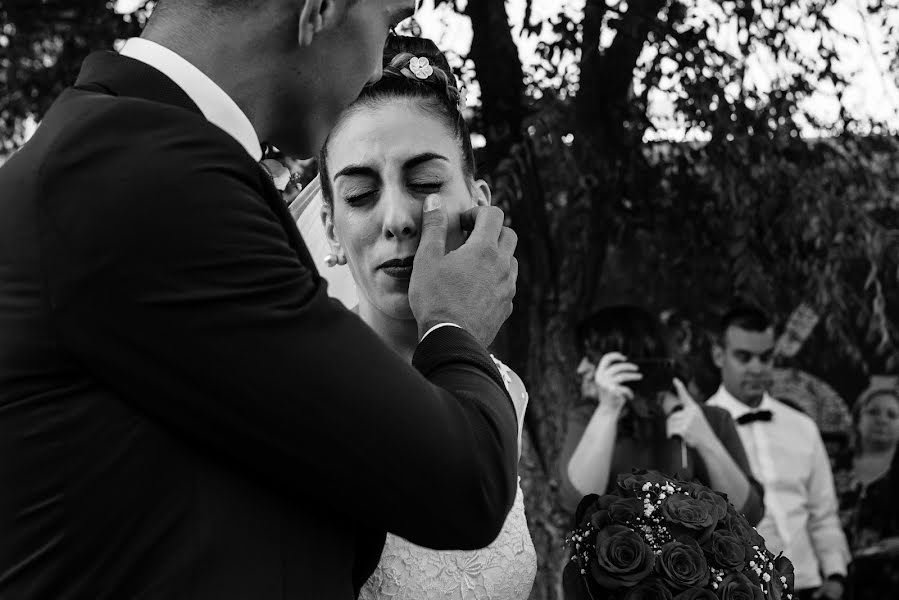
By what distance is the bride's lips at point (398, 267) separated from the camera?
206 centimetres

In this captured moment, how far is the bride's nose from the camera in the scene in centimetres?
205

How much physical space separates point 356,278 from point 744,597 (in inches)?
38.3

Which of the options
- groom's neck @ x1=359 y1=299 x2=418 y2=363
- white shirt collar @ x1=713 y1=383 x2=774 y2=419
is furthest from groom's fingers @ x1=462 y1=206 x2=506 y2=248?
white shirt collar @ x1=713 y1=383 x2=774 y2=419

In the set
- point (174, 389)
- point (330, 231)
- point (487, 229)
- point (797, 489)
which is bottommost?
point (174, 389)

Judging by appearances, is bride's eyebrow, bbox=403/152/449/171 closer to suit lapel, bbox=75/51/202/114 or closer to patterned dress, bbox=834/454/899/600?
suit lapel, bbox=75/51/202/114

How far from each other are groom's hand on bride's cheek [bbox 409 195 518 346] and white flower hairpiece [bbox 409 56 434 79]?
2.25ft

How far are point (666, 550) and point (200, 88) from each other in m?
1.34

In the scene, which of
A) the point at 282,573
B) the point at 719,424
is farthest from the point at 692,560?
the point at 719,424

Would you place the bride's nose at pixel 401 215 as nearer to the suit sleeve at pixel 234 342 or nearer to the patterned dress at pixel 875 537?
the suit sleeve at pixel 234 342

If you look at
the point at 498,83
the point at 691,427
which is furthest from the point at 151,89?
the point at 498,83

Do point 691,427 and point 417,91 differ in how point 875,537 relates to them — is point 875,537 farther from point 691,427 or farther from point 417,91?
point 417,91

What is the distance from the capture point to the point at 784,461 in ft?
18.6

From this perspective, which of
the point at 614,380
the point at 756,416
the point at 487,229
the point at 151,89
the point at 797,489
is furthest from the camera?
the point at 756,416

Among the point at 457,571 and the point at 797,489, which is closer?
the point at 457,571
